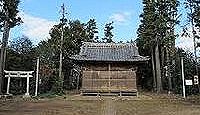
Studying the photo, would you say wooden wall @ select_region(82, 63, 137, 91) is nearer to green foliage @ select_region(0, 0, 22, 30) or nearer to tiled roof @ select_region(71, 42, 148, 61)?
tiled roof @ select_region(71, 42, 148, 61)

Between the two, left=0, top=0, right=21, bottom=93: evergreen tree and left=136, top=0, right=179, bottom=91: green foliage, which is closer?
left=0, top=0, right=21, bottom=93: evergreen tree

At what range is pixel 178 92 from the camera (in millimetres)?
37312

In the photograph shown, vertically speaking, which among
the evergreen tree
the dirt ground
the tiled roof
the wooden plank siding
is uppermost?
the evergreen tree

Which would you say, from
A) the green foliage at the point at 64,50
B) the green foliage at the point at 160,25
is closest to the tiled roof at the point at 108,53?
the green foliage at the point at 160,25

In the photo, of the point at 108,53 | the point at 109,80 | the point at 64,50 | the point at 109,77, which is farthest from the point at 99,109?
the point at 64,50

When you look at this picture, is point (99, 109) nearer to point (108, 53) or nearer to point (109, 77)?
point (109, 77)

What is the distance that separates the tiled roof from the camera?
33531mm

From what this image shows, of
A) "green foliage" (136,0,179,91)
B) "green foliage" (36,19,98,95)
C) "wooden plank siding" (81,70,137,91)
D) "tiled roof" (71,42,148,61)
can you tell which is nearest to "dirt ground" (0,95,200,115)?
"wooden plank siding" (81,70,137,91)

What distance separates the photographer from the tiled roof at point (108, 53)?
33.5 metres

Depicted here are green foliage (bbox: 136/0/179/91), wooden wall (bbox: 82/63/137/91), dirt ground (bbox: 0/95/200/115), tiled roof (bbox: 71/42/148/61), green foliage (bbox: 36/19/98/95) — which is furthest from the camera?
green foliage (bbox: 36/19/98/95)

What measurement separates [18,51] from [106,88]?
23676 millimetres

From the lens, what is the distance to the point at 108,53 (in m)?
36.1

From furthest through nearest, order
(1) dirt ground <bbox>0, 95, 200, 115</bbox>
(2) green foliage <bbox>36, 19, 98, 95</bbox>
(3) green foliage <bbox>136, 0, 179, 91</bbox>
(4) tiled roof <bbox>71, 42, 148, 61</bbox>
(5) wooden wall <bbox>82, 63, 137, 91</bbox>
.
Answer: (2) green foliage <bbox>36, 19, 98, 95</bbox>
(3) green foliage <bbox>136, 0, 179, 91</bbox>
(4) tiled roof <bbox>71, 42, 148, 61</bbox>
(5) wooden wall <bbox>82, 63, 137, 91</bbox>
(1) dirt ground <bbox>0, 95, 200, 115</bbox>

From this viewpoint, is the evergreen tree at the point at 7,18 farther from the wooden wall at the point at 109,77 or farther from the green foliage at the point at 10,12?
the wooden wall at the point at 109,77
